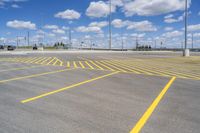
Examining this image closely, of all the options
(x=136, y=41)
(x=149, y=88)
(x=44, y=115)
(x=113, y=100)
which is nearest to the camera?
(x=44, y=115)

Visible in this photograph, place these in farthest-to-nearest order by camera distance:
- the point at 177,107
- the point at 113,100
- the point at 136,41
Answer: the point at 136,41 → the point at 113,100 → the point at 177,107

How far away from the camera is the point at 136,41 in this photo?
87625 millimetres

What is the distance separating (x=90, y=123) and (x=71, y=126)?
40cm

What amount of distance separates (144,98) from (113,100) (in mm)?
998

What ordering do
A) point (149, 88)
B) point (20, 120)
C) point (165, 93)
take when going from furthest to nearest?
point (149, 88) → point (165, 93) → point (20, 120)

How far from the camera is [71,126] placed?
12.0 ft

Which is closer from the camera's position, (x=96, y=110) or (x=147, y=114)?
(x=147, y=114)

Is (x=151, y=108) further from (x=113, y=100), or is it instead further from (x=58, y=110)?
(x=58, y=110)

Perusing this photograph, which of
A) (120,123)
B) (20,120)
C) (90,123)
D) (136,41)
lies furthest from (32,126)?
(136,41)

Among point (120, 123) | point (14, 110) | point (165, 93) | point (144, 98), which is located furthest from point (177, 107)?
point (14, 110)

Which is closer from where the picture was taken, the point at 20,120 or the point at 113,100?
the point at 20,120

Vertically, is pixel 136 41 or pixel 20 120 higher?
pixel 136 41

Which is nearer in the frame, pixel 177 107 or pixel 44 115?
pixel 44 115

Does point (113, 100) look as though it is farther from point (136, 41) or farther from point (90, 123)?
point (136, 41)
